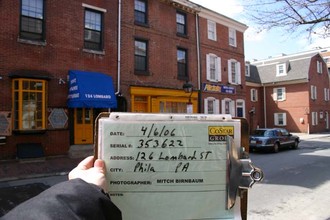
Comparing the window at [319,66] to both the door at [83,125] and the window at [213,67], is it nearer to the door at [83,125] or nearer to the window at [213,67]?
the window at [213,67]

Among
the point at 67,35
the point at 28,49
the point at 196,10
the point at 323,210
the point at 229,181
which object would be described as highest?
the point at 196,10

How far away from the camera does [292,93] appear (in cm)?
3562

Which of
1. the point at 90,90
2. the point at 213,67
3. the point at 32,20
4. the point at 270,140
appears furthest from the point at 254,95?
the point at 32,20

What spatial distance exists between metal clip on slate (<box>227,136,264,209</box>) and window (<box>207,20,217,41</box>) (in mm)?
20480

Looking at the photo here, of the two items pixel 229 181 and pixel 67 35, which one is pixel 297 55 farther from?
pixel 229 181

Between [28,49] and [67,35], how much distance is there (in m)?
1.96

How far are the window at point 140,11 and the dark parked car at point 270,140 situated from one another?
9521 mm

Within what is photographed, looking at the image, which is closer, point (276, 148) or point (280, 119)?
point (276, 148)

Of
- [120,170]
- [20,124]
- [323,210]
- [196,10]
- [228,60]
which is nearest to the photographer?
[120,170]

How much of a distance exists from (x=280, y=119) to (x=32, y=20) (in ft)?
101

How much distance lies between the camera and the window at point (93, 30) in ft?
49.2

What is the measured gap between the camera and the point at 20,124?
12.3 meters

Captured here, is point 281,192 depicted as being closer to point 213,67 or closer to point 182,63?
point 182,63

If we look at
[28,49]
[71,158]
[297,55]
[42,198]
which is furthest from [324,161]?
[297,55]
